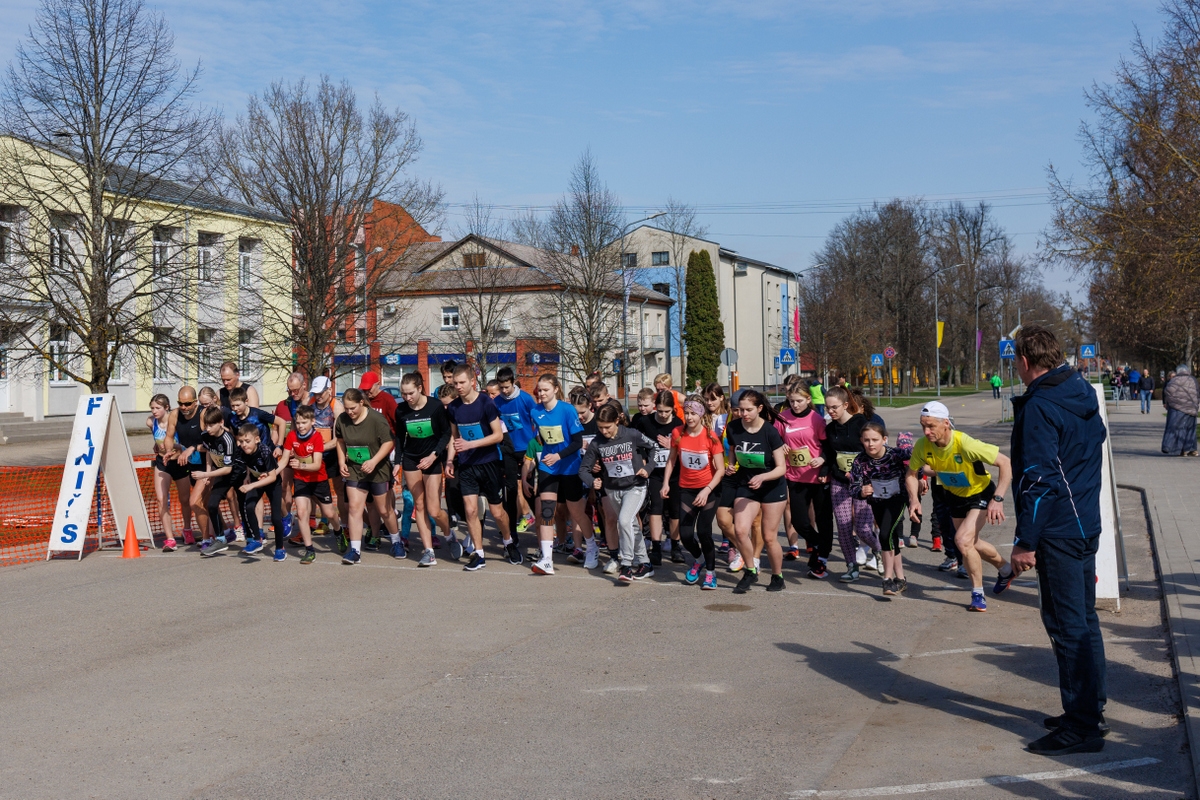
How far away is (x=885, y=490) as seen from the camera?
9383 millimetres

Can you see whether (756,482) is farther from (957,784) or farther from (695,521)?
(957,784)

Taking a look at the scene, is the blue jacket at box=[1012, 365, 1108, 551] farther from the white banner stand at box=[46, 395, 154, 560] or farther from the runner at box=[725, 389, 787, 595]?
the white banner stand at box=[46, 395, 154, 560]

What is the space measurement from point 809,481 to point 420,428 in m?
3.92

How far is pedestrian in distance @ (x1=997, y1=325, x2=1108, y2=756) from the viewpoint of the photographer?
5109mm

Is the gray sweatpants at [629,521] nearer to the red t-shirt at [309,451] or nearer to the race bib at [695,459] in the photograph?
the race bib at [695,459]

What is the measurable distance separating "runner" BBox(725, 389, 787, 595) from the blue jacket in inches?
161

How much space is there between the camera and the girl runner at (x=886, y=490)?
922 centimetres

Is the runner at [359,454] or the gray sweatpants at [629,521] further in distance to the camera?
the runner at [359,454]

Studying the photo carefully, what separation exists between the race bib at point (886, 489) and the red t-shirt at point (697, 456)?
4.65ft

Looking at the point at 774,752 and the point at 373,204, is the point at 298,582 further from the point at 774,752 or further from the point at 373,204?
the point at 373,204

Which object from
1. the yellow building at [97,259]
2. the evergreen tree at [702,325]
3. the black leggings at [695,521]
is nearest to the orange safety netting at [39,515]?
the yellow building at [97,259]

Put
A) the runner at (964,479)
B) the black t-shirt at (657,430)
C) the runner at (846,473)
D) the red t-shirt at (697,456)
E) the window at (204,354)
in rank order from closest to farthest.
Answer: the runner at (964,479) < the runner at (846,473) < the red t-shirt at (697,456) < the black t-shirt at (657,430) < the window at (204,354)

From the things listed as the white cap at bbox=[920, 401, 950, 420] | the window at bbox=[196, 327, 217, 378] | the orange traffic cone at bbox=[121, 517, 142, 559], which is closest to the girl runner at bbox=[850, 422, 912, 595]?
the white cap at bbox=[920, 401, 950, 420]

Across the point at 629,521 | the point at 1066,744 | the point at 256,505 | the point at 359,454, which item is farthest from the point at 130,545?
the point at 1066,744
